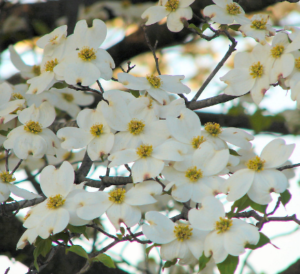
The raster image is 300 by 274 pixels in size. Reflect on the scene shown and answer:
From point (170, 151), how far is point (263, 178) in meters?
0.17

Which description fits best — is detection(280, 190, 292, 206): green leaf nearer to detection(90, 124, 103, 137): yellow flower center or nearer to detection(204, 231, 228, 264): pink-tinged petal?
detection(204, 231, 228, 264): pink-tinged petal

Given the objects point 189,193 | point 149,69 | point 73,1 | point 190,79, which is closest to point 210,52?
point 190,79

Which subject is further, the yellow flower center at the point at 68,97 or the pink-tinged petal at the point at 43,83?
the yellow flower center at the point at 68,97

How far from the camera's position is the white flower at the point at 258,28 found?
88 cm

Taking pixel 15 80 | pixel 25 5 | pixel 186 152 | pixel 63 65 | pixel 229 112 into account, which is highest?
pixel 63 65

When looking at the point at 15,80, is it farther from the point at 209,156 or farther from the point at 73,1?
the point at 209,156

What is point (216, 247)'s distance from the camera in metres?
0.63

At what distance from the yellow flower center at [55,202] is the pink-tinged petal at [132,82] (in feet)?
0.90

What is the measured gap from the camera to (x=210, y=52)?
11.0ft

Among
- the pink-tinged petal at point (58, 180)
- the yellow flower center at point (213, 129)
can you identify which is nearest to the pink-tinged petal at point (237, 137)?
the yellow flower center at point (213, 129)

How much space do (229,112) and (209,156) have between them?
1.08 metres

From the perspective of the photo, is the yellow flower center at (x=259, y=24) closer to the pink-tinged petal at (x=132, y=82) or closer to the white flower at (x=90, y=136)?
the pink-tinged petal at (x=132, y=82)

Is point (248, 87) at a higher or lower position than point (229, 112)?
higher

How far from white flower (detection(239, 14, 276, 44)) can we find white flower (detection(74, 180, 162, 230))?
0.44 m
